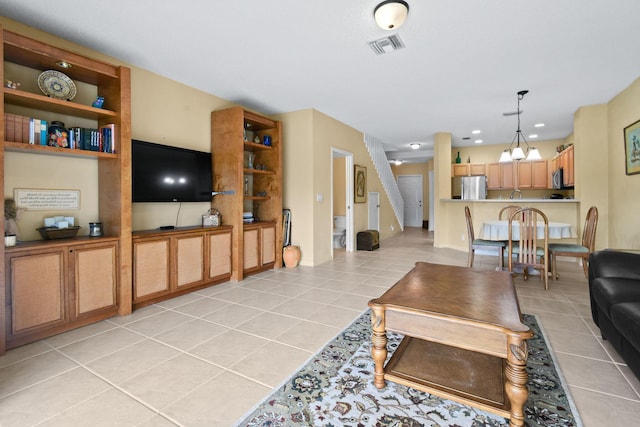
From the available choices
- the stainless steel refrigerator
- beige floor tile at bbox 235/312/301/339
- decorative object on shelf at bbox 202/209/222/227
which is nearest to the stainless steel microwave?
the stainless steel refrigerator

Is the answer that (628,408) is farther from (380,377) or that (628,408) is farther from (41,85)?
(41,85)

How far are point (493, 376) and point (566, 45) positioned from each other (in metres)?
3.23

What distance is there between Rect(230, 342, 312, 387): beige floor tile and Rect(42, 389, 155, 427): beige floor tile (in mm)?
560

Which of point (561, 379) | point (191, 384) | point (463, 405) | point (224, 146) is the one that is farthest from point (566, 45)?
point (191, 384)

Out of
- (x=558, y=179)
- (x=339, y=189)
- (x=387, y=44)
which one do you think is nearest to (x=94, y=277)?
(x=387, y=44)

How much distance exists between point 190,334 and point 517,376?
229cm

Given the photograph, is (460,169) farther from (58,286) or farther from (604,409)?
(58,286)

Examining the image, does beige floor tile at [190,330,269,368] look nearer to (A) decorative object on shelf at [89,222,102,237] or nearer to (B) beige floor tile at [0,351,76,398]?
(B) beige floor tile at [0,351,76,398]

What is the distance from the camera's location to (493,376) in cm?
172

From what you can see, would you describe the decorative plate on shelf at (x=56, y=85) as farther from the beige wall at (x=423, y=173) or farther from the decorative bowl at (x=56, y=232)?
the beige wall at (x=423, y=173)

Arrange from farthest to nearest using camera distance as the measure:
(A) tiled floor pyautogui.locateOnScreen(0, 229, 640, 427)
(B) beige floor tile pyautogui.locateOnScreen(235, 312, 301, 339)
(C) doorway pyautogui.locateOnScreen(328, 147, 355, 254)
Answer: (C) doorway pyautogui.locateOnScreen(328, 147, 355, 254) → (B) beige floor tile pyautogui.locateOnScreen(235, 312, 301, 339) → (A) tiled floor pyautogui.locateOnScreen(0, 229, 640, 427)

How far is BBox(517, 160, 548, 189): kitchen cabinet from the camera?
7.64m

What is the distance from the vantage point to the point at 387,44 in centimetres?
297

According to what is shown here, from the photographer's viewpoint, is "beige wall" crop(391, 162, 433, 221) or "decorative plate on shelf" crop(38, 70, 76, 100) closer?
"decorative plate on shelf" crop(38, 70, 76, 100)
